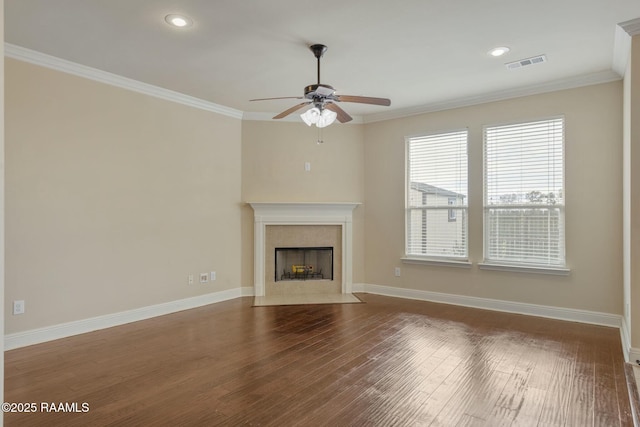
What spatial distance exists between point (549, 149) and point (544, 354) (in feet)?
8.02

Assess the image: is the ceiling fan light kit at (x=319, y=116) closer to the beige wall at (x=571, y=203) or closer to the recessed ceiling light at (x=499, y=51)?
the recessed ceiling light at (x=499, y=51)

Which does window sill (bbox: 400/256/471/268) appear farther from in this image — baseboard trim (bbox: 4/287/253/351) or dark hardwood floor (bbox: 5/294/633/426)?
baseboard trim (bbox: 4/287/253/351)

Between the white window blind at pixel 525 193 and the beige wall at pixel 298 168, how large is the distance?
195cm

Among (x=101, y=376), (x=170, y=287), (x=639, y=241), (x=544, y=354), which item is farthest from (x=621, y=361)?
(x=170, y=287)

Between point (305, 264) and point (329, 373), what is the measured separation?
10.7ft

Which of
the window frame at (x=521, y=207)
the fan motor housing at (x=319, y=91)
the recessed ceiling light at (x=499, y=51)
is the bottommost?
the window frame at (x=521, y=207)

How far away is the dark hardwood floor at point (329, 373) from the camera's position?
238cm

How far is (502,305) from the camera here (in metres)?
4.85

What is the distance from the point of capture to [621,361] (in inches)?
126

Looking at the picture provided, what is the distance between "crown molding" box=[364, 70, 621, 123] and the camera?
13.8 ft

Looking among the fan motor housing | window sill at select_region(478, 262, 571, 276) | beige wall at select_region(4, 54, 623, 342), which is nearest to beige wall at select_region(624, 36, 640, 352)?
beige wall at select_region(4, 54, 623, 342)

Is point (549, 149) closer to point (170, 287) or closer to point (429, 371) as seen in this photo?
point (429, 371)

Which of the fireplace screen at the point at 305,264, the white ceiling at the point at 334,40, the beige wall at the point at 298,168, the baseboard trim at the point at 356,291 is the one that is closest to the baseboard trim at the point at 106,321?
the baseboard trim at the point at 356,291

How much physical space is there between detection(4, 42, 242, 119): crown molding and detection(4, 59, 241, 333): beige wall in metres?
0.07
